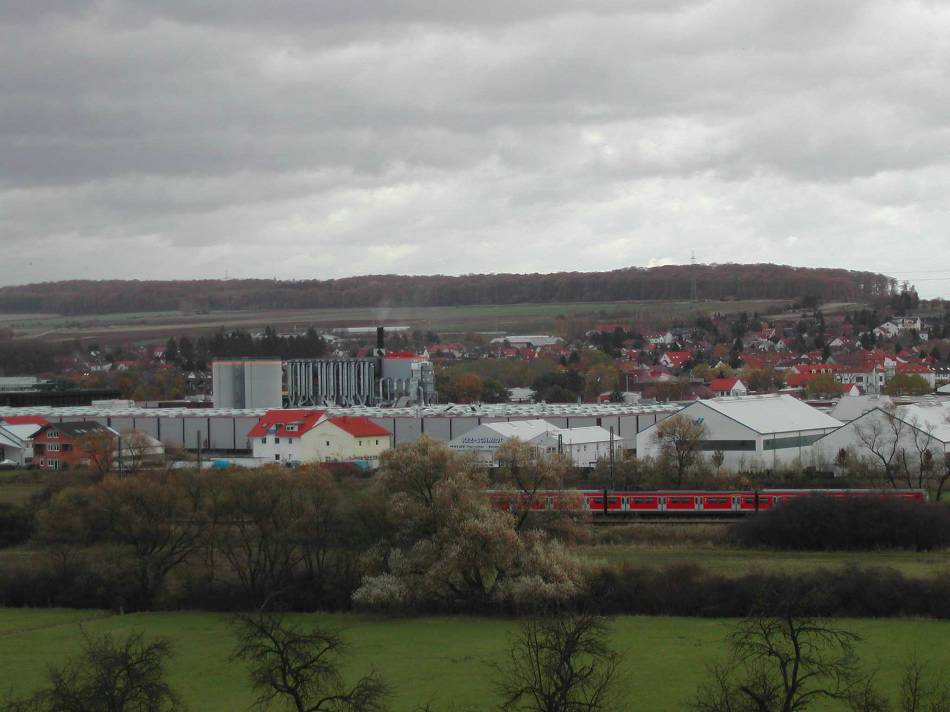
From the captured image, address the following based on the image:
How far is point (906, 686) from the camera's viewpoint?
16.2m

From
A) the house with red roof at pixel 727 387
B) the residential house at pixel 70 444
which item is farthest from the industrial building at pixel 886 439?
the house with red roof at pixel 727 387

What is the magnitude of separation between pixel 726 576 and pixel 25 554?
17121 mm

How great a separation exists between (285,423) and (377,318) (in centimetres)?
12031

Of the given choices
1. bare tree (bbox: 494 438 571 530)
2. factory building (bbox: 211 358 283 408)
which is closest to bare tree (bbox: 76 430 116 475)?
A: bare tree (bbox: 494 438 571 530)

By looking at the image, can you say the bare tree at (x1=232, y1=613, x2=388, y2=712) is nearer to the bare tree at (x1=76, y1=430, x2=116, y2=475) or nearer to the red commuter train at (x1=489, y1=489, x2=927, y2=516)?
the red commuter train at (x1=489, y1=489, x2=927, y2=516)

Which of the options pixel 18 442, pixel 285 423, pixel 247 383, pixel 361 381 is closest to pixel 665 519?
pixel 285 423

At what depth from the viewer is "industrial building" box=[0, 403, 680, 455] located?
56.3 metres

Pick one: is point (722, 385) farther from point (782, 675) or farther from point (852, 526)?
point (782, 675)

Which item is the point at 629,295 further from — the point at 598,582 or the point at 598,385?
the point at 598,582

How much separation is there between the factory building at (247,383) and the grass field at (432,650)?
4965 centimetres

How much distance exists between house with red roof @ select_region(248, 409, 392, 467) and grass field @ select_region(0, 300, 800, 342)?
102285 millimetres

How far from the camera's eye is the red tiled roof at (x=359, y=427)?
5244 cm

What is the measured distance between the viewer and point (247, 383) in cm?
7569

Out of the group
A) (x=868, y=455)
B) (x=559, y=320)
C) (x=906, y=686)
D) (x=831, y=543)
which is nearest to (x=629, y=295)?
(x=559, y=320)
